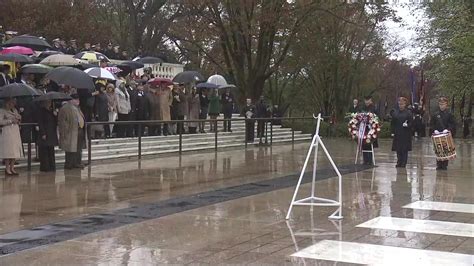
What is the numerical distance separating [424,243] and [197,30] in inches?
931

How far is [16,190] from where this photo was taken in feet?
39.3

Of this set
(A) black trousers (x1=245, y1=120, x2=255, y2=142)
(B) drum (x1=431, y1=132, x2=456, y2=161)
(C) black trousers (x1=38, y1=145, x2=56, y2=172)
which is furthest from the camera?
(A) black trousers (x1=245, y1=120, x2=255, y2=142)

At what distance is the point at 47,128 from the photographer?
47.9 ft

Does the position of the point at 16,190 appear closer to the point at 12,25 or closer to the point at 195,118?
the point at 195,118

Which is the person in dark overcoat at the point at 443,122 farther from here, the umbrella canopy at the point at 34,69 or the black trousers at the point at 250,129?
the umbrella canopy at the point at 34,69

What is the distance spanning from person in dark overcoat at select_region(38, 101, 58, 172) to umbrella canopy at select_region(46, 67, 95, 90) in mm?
592

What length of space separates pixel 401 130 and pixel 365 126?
105 centimetres

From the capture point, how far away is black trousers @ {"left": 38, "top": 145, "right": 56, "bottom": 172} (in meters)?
14.8

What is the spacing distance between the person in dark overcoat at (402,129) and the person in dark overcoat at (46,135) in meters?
8.47

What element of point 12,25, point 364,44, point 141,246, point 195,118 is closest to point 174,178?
point 141,246

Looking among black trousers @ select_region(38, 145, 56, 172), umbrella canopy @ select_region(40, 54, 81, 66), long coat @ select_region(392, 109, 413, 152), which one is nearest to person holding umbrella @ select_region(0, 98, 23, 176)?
black trousers @ select_region(38, 145, 56, 172)

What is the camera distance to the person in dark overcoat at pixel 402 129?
16891mm

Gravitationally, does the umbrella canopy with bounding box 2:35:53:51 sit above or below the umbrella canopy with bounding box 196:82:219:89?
above

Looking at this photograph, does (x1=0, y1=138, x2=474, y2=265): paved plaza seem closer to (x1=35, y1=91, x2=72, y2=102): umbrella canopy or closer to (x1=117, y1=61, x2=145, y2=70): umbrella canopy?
(x1=35, y1=91, x2=72, y2=102): umbrella canopy
